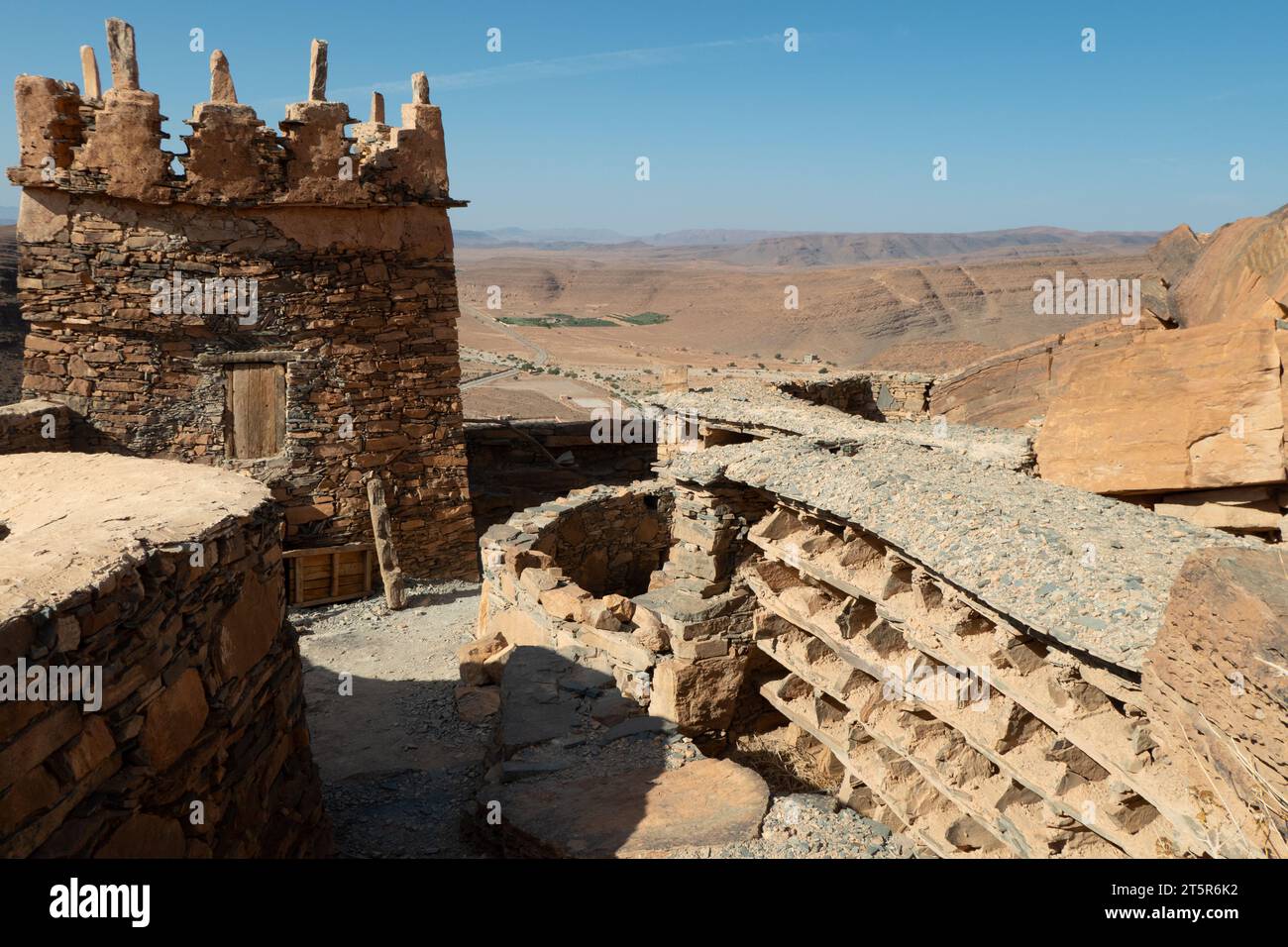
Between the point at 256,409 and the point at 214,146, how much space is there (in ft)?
10.5

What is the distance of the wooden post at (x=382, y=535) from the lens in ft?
38.8

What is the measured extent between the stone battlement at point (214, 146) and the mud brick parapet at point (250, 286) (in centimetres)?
2

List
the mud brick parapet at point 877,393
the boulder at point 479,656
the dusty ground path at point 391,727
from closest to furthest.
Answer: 1. the dusty ground path at point 391,727
2. the boulder at point 479,656
3. the mud brick parapet at point 877,393

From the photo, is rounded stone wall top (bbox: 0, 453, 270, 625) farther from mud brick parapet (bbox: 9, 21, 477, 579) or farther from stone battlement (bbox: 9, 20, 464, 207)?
stone battlement (bbox: 9, 20, 464, 207)

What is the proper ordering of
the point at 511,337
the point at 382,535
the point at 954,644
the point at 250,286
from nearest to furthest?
the point at 954,644 → the point at 250,286 → the point at 382,535 → the point at 511,337

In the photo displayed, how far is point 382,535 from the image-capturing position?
12.0 meters

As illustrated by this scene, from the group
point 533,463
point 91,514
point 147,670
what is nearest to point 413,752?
point 91,514

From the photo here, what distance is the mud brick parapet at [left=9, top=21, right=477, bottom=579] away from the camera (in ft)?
35.1

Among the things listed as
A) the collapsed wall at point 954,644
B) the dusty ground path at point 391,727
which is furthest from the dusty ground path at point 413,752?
the collapsed wall at point 954,644

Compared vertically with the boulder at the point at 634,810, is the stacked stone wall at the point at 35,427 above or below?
above

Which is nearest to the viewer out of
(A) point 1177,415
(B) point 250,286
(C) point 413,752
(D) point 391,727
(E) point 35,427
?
(A) point 1177,415

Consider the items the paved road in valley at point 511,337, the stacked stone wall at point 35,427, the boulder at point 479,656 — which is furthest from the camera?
the paved road in valley at point 511,337

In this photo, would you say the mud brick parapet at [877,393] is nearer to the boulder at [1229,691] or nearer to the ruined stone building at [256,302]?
the ruined stone building at [256,302]

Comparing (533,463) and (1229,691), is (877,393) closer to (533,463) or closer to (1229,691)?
(533,463)
